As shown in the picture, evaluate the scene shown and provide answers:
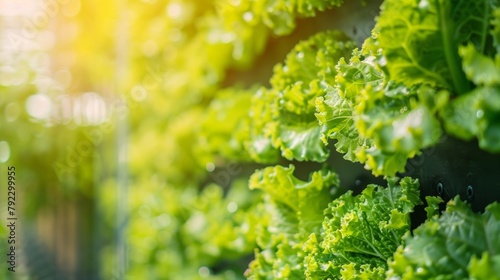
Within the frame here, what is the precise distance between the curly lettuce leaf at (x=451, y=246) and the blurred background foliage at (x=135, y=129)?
869mm

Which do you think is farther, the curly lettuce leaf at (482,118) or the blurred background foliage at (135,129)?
the blurred background foliage at (135,129)

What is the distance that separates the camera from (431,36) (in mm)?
1076

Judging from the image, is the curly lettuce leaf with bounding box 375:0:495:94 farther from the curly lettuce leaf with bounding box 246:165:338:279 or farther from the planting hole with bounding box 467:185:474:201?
the curly lettuce leaf with bounding box 246:165:338:279

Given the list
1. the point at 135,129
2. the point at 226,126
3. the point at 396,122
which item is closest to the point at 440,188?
the point at 396,122

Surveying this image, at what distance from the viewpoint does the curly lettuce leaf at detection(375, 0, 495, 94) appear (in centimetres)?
105

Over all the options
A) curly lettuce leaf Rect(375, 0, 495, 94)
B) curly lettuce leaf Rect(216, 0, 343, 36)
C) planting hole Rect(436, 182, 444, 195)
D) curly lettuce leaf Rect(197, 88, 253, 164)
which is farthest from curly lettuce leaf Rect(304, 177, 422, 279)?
curly lettuce leaf Rect(197, 88, 253, 164)

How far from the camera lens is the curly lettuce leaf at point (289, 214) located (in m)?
1.62

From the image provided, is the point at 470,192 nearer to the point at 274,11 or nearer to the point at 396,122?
the point at 396,122

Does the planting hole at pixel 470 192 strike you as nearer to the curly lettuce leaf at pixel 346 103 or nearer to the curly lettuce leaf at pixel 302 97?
the curly lettuce leaf at pixel 346 103

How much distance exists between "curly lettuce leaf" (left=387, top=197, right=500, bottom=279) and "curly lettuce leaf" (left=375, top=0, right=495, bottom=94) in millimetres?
209

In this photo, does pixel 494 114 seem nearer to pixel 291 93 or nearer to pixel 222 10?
pixel 291 93

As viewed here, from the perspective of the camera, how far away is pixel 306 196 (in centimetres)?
164

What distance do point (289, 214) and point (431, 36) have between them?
2.55 feet

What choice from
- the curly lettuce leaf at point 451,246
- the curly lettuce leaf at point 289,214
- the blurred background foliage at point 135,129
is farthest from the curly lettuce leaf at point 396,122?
the blurred background foliage at point 135,129
